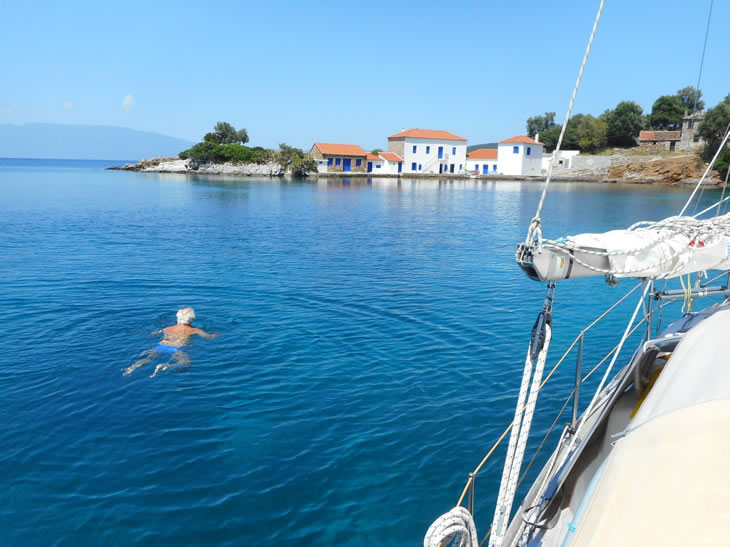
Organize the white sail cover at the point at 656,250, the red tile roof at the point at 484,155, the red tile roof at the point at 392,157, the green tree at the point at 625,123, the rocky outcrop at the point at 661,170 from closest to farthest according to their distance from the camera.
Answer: the white sail cover at the point at 656,250 < the rocky outcrop at the point at 661,170 < the green tree at the point at 625,123 < the red tile roof at the point at 392,157 < the red tile roof at the point at 484,155

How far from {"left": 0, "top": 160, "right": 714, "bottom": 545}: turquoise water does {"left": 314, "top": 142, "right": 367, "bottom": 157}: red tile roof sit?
83.8 m

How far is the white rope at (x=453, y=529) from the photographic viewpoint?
4250mm

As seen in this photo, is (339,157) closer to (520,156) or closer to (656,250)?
(520,156)

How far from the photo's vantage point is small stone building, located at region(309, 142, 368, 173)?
Answer: 106 meters

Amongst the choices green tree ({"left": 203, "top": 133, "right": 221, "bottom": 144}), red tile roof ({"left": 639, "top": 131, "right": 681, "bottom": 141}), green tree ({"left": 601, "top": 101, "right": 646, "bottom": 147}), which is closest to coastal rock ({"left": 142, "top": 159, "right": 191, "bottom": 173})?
green tree ({"left": 203, "top": 133, "right": 221, "bottom": 144})

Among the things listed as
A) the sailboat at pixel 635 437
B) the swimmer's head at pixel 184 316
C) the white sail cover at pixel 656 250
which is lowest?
the swimmer's head at pixel 184 316

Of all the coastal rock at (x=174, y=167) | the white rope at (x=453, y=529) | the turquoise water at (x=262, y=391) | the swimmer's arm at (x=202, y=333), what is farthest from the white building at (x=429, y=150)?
the white rope at (x=453, y=529)

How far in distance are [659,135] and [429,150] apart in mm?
42006

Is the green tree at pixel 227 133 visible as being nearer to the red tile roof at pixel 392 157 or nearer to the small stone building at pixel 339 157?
the small stone building at pixel 339 157

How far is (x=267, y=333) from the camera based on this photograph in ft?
45.6

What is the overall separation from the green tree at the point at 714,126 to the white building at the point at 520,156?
30.3 m

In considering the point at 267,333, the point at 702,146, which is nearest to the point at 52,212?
the point at 267,333

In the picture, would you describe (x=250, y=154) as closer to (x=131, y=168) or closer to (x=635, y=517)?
(x=131, y=168)

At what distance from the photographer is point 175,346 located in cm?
1238
